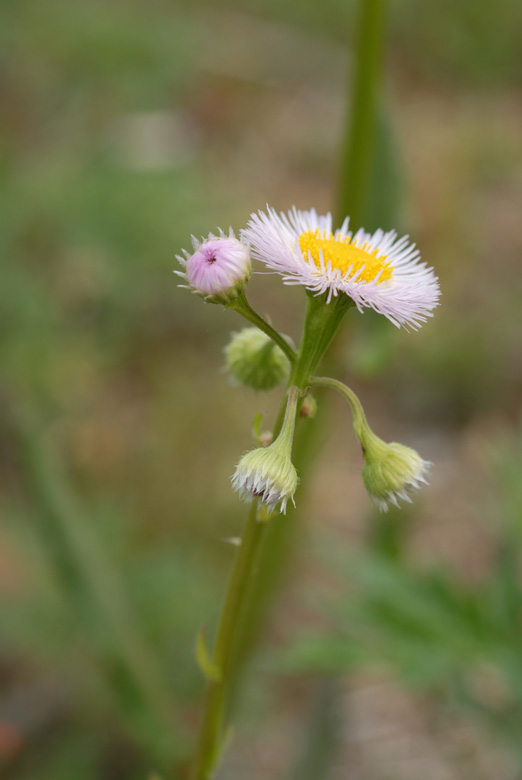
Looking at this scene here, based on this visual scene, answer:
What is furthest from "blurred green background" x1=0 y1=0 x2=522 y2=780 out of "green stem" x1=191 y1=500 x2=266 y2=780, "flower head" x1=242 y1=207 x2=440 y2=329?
"flower head" x1=242 y1=207 x2=440 y2=329

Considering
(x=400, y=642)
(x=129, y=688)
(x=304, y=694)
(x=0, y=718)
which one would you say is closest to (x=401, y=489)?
(x=400, y=642)

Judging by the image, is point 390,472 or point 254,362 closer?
point 390,472

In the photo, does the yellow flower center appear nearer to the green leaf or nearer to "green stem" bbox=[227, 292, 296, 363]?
"green stem" bbox=[227, 292, 296, 363]

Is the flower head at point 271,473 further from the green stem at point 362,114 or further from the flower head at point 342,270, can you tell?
the green stem at point 362,114

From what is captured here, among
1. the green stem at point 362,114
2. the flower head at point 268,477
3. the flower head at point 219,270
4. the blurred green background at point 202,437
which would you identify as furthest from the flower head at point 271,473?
the green stem at point 362,114

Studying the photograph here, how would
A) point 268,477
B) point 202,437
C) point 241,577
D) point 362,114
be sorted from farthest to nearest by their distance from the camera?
point 202,437, point 362,114, point 241,577, point 268,477

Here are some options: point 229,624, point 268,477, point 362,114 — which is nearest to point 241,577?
point 229,624

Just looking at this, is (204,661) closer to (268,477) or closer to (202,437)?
(268,477)
